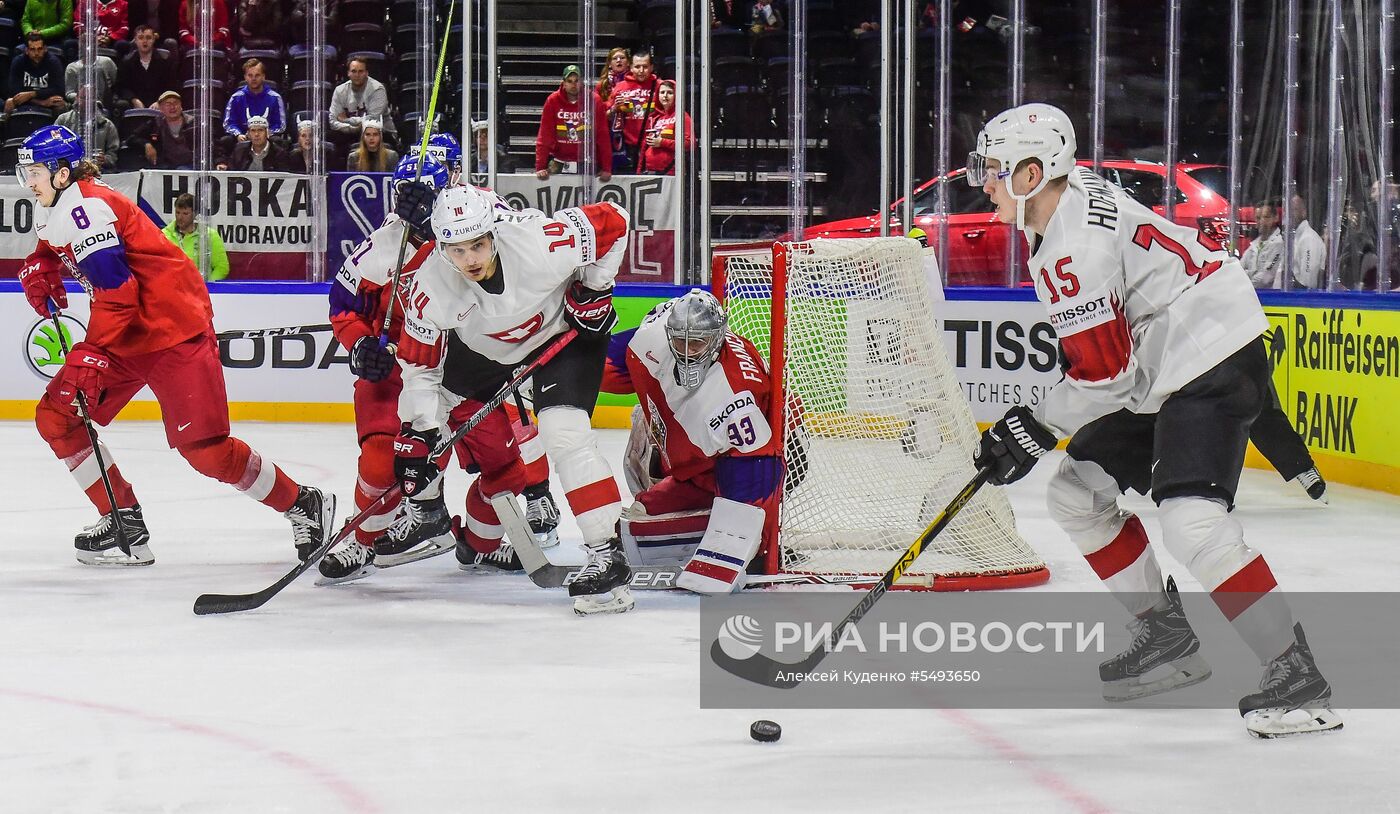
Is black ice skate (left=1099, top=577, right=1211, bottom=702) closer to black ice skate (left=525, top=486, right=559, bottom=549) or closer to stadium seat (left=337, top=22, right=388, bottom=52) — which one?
black ice skate (left=525, top=486, right=559, bottom=549)

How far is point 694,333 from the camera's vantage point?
3.87 metres

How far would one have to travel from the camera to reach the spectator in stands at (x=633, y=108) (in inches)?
333

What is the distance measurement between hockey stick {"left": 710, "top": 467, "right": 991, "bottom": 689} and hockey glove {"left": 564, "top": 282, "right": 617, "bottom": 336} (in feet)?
3.49

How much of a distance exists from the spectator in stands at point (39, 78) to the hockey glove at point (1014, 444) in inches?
304

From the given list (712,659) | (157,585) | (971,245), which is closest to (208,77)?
(971,245)

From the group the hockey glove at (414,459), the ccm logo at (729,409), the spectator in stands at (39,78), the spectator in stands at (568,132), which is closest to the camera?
the ccm logo at (729,409)

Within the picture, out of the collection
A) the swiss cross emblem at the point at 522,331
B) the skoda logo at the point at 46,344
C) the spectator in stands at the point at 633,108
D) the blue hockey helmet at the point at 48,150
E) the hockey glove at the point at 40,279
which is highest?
the spectator in stands at the point at 633,108

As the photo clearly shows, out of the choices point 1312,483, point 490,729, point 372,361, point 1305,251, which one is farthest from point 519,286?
point 1305,251

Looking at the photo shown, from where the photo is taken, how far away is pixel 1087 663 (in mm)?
3350

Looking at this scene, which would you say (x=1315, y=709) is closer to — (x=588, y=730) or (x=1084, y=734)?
(x=1084, y=734)

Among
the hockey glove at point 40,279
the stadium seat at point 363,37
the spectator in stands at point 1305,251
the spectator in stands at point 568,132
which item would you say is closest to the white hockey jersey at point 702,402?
the hockey glove at point 40,279

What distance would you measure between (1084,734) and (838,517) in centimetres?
161

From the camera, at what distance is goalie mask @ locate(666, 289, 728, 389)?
388 centimetres

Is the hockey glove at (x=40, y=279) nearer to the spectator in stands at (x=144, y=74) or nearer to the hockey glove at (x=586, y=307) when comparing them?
the hockey glove at (x=586, y=307)
